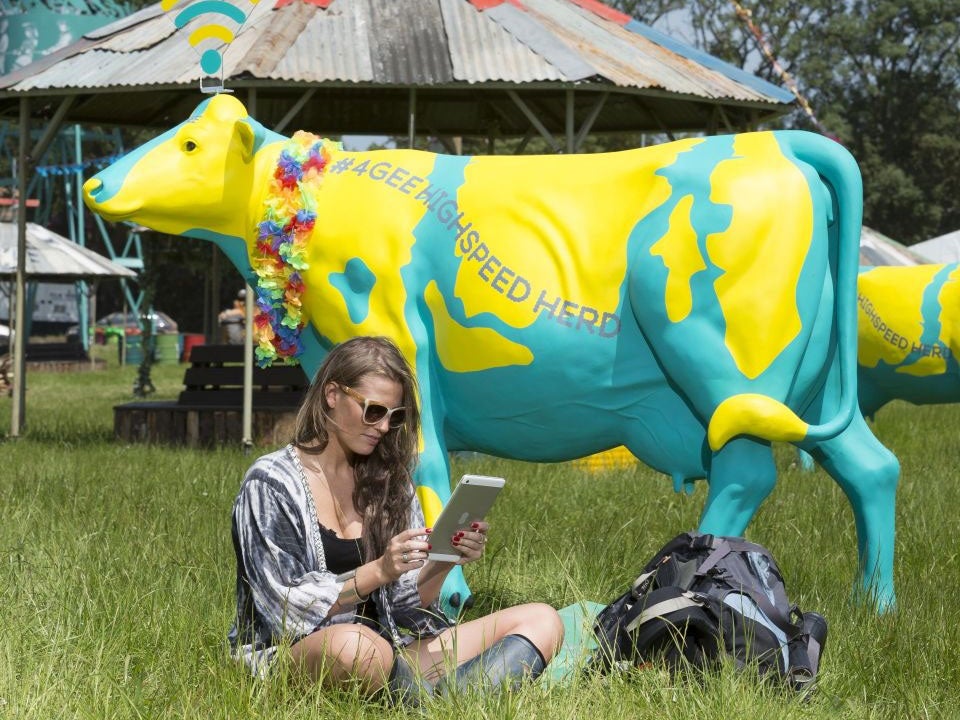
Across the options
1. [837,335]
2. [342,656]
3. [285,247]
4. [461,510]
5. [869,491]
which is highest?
[285,247]

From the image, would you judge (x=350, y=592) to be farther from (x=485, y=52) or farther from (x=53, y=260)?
(x=53, y=260)

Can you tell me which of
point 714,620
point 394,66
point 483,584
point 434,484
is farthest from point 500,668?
point 394,66

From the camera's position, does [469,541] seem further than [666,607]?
No

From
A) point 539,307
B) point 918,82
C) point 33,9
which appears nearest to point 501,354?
point 539,307

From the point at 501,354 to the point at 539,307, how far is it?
0.21m

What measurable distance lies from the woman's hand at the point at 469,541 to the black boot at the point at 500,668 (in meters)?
0.27

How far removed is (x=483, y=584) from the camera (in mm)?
5133

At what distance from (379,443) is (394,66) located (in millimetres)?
7161

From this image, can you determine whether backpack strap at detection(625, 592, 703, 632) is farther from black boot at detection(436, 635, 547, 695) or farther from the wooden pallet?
the wooden pallet

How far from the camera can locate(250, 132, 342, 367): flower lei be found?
4.67 meters

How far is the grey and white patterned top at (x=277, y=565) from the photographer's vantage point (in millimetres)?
3445

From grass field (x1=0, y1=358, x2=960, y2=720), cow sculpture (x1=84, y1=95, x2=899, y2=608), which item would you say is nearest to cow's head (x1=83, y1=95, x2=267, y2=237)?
cow sculpture (x1=84, y1=95, x2=899, y2=608)

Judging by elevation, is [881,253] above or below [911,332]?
below

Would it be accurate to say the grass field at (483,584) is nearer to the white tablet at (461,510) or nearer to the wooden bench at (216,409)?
the white tablet at (461,510)
